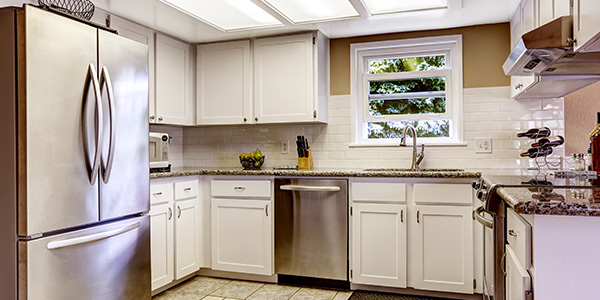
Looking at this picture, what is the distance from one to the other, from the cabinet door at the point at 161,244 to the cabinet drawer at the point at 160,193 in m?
0.04

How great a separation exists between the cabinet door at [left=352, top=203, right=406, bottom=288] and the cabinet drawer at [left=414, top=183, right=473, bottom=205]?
15cm

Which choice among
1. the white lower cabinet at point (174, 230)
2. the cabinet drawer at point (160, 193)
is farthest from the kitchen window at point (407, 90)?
the cabinet drawer at point (160, 193)

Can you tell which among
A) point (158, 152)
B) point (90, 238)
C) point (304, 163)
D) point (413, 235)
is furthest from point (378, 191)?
point (90, 238)

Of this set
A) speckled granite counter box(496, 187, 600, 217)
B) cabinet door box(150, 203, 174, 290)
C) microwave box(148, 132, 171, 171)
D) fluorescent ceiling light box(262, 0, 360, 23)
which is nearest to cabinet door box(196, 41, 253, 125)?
microwave box(148, 132, 171, 171)

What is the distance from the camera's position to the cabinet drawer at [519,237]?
1.39 meters

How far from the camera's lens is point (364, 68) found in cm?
395

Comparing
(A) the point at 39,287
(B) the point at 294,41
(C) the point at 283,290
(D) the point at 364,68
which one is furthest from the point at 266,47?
(A) the point at 39,287

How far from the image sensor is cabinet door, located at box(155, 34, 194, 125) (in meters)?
3.63

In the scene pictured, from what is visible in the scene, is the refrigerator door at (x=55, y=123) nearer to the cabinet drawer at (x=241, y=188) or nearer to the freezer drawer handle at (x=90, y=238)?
the freezer drawer handle at (x=90, y=238)

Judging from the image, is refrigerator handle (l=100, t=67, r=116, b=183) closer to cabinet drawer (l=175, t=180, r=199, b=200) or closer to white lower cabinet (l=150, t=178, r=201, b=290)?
white lower cabinet (l=150, t=178, r=201, b=290)

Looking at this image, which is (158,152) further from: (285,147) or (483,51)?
(483,51)

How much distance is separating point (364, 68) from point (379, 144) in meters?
0.68

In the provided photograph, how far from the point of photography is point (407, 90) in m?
3.86

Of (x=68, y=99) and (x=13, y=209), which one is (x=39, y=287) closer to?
(x=13, y=209)
